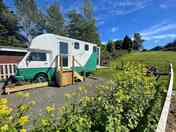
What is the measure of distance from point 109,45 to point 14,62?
40.0 meters

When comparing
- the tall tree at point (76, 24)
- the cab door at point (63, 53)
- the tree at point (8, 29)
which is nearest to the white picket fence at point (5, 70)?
the cab door at point (63, 53)

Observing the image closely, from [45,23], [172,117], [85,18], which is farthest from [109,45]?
[172,117]

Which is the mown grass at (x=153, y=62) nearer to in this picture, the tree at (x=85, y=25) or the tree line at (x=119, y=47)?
the tree line at (x=119, y=47)

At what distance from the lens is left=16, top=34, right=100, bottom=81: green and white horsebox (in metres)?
11.4

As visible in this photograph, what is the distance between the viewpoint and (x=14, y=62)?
1577 centimetres

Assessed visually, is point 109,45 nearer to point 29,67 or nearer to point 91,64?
point 91,64

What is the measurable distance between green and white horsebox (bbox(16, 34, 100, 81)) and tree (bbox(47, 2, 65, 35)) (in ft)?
81.8

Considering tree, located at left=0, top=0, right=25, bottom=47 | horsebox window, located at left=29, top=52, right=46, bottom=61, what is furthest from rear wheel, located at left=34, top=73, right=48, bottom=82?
tree, located at left=0, top=0, right=25, bottom=47

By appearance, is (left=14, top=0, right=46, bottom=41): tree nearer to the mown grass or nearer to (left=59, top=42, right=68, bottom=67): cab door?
the mown grass

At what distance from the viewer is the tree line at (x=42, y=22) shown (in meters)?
34.9

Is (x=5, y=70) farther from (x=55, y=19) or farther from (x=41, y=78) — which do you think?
(x=55, y=19)

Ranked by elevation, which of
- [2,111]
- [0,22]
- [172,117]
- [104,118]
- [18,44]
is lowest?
[172,117]

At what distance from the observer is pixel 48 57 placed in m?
12.3

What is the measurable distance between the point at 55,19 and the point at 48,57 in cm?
2751
